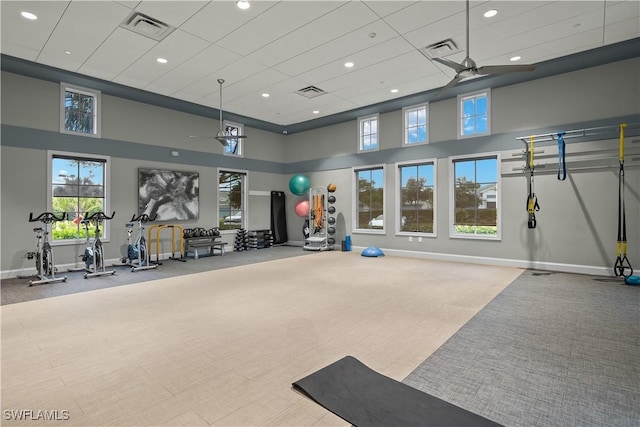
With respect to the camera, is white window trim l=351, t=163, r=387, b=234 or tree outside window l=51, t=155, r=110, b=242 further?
white window trim l=351, t=163, r=387, b=234

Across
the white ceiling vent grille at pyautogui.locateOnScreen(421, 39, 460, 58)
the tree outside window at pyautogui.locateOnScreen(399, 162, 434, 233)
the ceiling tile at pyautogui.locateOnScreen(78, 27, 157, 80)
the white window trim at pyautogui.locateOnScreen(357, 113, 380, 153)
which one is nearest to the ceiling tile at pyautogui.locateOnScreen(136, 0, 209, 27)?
the ceiling tile at pyautogui.locateOnScreen(78, 27, 157, 80)

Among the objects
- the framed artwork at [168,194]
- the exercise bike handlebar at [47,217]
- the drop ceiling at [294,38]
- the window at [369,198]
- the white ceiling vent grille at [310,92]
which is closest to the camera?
the drop ceiling at [294,38]

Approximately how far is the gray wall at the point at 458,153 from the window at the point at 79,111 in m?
0.15

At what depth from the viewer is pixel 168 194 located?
848 centimetres

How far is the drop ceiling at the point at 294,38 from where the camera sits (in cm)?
444

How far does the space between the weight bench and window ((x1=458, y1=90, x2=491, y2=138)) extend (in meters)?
6.91

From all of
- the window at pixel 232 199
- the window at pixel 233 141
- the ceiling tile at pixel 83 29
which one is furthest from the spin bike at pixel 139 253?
the window at pixel 233 141

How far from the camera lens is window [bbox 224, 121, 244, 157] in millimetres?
10008

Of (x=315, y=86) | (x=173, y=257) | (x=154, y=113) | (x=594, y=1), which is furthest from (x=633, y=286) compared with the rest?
(x=154, y=113)

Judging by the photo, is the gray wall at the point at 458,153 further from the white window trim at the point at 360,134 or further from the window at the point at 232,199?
the window at the point at 232,199

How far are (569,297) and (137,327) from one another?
566 centimetres

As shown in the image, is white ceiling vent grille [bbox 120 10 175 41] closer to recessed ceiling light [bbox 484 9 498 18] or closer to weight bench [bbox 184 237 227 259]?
recessed ceiling light [bbox 484 9 498 18]

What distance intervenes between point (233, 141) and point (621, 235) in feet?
31.8

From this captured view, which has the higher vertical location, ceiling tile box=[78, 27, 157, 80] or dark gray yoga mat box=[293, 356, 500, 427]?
ceiling tile box=[78, 27, 157, 80]
